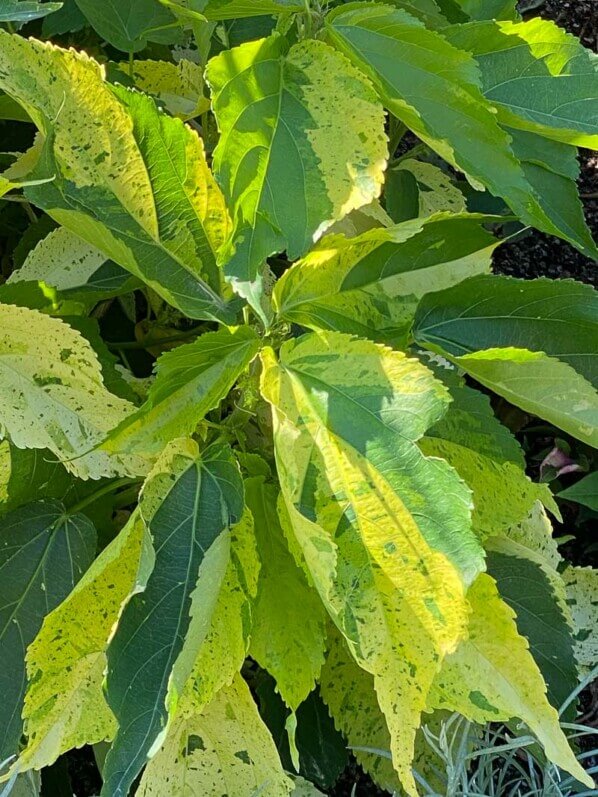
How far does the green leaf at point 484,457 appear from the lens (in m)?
0.57

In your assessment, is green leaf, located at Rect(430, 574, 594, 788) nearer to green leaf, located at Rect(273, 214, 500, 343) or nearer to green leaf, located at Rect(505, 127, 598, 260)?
green leaf, located at Rect(273, 214, 500, 343)

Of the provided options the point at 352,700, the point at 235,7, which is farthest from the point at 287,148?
the point at 352,700

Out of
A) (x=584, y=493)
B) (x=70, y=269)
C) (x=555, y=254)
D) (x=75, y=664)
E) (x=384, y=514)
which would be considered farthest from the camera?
(x=555, y=254)

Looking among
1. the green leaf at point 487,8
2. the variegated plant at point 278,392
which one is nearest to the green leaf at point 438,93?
the variegated plant at point 278,392

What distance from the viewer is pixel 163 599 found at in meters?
0.51

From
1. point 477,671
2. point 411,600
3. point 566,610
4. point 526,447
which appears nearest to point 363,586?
point 411,600

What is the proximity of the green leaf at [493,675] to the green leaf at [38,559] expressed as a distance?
276 mm

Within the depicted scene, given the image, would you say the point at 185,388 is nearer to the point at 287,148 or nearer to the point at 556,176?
the point at 287,148

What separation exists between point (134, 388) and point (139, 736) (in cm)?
29

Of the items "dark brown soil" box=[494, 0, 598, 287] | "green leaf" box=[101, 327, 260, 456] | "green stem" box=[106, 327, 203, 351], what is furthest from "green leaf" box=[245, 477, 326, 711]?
"dark brown soil" box=[494, 0, 598, 287]

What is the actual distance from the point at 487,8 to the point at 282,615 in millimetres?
557

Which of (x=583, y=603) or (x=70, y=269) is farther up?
(x=70, y=269)

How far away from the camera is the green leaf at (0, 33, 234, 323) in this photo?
468mm

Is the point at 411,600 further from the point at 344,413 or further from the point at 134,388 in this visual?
the point at 134,388
